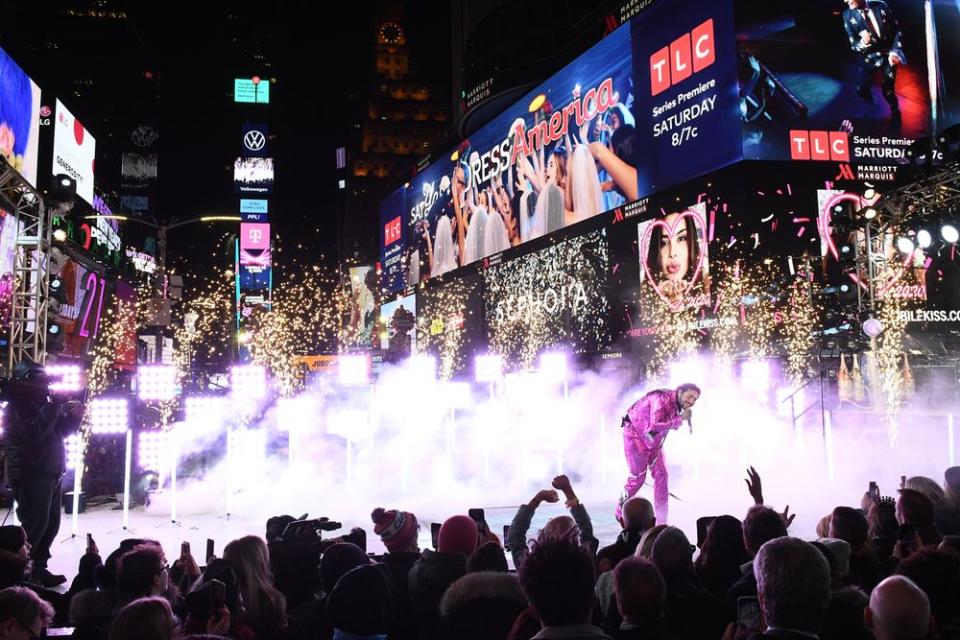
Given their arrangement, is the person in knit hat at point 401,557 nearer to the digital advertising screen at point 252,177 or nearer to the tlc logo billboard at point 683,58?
the tlc logo billboard at point 683,58

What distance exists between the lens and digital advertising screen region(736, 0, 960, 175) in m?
19.0

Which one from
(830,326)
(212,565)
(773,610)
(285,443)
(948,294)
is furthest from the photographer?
(948,294)

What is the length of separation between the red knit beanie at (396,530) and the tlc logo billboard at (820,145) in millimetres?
17476

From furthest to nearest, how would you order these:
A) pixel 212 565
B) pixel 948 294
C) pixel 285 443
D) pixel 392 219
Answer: pixel 392 219 < pixel 948 294 < pixel 285 443 < pixel 212 565

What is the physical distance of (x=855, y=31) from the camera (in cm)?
1980

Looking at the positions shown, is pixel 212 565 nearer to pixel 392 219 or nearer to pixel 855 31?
pixel 855 31

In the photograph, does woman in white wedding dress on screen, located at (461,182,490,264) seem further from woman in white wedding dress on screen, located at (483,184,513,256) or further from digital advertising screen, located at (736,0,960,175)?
digital advertising screen, located at (736,0,960,175)

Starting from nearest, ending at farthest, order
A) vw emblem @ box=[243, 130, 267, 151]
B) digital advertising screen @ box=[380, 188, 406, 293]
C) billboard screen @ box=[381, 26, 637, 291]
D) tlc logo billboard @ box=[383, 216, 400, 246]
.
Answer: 1. billboard screen @ box=[381, 26, 637, 291]
2. digital advertising screen @ box=[380, 188, 406, 293]
3. tlc logo billboard @ box=[383, 216, 400, 246]
4. vw emblem @ box=[243, 130, 267, 151]

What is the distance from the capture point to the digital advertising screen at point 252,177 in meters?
56.9

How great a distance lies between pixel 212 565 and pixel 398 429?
13.8 m

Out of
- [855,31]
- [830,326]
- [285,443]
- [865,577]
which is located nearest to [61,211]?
[285,443]

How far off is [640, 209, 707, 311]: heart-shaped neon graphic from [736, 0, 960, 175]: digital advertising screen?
8.42 feet

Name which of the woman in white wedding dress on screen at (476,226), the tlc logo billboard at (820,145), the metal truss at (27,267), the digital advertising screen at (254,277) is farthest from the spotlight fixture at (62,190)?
the digital advertising screen at (254,277)

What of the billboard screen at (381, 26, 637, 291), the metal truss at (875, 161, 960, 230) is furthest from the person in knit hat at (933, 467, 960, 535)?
the billboard screen at (381, 26, 637, 291)
